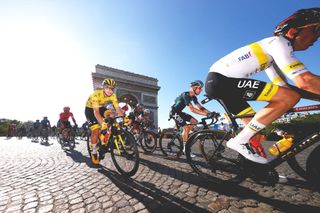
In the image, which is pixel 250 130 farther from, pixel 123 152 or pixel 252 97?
pixel 123 152

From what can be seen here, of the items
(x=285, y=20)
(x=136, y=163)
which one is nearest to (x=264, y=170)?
(x=285, y=20)

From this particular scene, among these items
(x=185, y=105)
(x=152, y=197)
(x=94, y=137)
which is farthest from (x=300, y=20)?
(x=94, y=137)

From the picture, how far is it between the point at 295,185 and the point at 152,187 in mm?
2149

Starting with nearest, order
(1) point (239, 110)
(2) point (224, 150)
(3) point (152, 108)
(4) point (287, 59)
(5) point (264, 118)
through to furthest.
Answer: (4) point (287, 59) → (5) point (264, 118) → (1) point (239, 110) → (2) point (224, 150) → (3) point (152, 108)

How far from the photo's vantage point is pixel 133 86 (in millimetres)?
36438

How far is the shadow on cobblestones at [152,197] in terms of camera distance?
217cm

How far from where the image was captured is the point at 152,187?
9.55 ft

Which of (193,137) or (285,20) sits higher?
(285,20)

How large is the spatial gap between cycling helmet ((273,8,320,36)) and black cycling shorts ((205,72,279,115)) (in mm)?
659

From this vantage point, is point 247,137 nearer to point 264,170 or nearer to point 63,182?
point 264,170

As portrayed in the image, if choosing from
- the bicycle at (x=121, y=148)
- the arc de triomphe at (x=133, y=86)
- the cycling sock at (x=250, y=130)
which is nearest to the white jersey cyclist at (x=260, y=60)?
the cycling sock at (x=250, y=130)

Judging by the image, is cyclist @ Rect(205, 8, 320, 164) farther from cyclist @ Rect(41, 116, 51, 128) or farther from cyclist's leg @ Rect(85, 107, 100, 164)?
Answer: cyclist @ Rect(41, 116, 51, 128)

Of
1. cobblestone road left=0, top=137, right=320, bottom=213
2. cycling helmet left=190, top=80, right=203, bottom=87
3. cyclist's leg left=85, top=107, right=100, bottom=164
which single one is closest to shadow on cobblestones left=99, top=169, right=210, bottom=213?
cobblestone road left=0, top=137, right=320, bottom=213

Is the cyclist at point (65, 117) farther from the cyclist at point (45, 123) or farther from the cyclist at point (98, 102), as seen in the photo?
the cyclist at point (45, 123)
